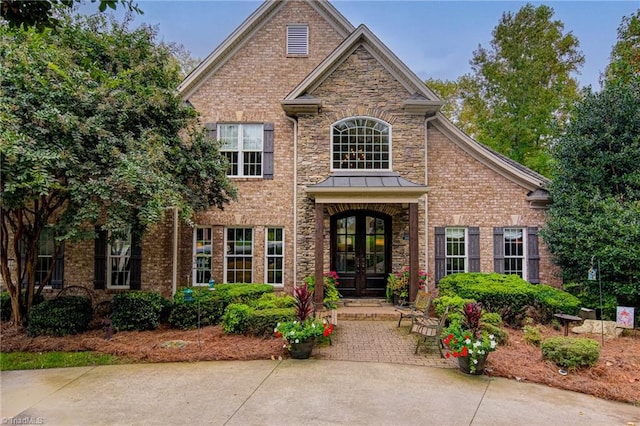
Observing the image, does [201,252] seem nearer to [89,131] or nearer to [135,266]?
[135,266]

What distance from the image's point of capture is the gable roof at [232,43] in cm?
1213

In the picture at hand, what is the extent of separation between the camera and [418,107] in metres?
11.5

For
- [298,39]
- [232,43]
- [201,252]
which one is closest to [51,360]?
[201,252]

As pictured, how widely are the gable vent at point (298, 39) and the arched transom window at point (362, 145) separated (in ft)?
10.5

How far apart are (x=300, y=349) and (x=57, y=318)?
5794mm

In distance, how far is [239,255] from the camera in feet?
38.9

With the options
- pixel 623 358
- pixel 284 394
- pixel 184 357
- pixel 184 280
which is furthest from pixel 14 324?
pixel 623 358

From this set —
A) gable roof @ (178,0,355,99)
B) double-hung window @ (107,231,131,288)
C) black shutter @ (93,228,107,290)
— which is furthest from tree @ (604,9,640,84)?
black shutter @ (93,228,107,290)

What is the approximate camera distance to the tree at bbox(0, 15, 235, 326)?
7.00m

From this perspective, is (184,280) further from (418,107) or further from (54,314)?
(418,107)

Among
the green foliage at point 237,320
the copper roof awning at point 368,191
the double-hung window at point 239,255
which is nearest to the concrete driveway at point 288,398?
the green foliage at point 237,320

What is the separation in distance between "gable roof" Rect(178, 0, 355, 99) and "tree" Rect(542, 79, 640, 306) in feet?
29.3

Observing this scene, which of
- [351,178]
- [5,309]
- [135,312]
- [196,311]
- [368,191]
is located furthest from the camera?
[351,178]

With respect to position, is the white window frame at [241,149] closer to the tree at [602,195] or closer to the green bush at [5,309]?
the green bush at [5,309]
